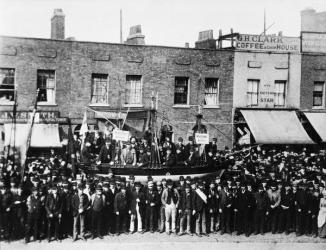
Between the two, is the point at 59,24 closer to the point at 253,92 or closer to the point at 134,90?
the point at 134,90

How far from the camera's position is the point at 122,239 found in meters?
13.3

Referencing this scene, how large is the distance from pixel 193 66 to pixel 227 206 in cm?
1190

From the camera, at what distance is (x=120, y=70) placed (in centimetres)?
2339

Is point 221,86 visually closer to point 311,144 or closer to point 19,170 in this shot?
point 311,144

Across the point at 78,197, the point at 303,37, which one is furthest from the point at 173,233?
the point at 303,37

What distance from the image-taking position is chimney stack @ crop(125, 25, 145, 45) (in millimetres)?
24797

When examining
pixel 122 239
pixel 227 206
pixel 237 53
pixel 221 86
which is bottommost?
pixel 122 239

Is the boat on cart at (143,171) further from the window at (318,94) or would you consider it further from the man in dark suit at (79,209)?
the window at (318,94)

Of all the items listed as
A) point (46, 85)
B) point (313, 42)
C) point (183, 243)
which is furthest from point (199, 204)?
point (313, 42)

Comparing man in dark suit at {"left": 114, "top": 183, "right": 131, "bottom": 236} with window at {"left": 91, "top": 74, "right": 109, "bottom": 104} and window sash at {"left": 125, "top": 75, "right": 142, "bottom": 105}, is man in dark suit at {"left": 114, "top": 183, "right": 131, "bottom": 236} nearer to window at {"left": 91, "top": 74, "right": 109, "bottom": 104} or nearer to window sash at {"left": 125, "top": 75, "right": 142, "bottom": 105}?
window at {"left": 91, "top": 74, "right": 109, "bottom": 104}

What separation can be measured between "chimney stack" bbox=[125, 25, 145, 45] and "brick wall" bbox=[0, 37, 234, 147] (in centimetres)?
126

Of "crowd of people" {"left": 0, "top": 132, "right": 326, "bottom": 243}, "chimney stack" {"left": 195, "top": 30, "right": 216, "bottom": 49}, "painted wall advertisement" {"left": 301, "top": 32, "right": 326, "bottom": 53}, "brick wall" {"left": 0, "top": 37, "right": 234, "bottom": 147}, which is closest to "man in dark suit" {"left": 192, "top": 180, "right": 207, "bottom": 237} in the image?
"crowd of people" {"left": 0, "top": 132, "right": 326, "bottom": 243}

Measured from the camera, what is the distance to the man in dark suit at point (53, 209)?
41.6ft

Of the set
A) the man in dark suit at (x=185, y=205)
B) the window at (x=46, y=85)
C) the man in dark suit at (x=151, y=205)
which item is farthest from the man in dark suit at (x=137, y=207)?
the window at (x=46, y=85)
